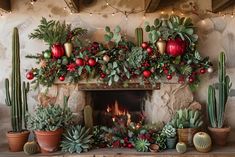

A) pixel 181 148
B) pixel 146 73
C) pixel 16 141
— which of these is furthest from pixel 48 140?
pixel 181 148

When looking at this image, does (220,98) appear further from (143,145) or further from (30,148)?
(30,148)

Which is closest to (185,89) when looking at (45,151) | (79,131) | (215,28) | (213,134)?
(213,134)

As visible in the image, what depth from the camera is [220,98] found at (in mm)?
3289

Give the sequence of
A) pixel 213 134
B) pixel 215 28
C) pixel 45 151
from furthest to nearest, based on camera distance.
Result: 1. pixel 215 28
2. pixel 213 134
3. pixel 45 151

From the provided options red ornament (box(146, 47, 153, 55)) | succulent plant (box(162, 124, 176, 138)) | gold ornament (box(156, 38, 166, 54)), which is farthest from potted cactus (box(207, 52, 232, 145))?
red ornament (box(146, 47, 153, 55))

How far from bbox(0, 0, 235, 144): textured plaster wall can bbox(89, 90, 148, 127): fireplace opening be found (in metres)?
0.78

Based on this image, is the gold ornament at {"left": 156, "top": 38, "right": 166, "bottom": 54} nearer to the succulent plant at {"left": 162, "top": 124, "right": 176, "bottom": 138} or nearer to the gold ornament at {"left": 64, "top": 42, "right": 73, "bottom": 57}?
the succulent plant at {"left": 162, "top": 124, "right": 176, "bottom": 138}

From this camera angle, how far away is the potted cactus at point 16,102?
126 inches

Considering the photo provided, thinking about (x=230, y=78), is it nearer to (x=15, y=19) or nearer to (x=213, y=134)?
(x=213, y=134)

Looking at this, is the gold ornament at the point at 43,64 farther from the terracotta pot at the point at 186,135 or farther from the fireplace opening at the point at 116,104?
the terracotta pot at the point at 186,135

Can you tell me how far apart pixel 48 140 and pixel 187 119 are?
1.58 meters

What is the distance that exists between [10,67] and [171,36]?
1984mm

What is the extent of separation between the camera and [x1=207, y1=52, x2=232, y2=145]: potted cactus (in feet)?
10.8

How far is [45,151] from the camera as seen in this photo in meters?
3.13
